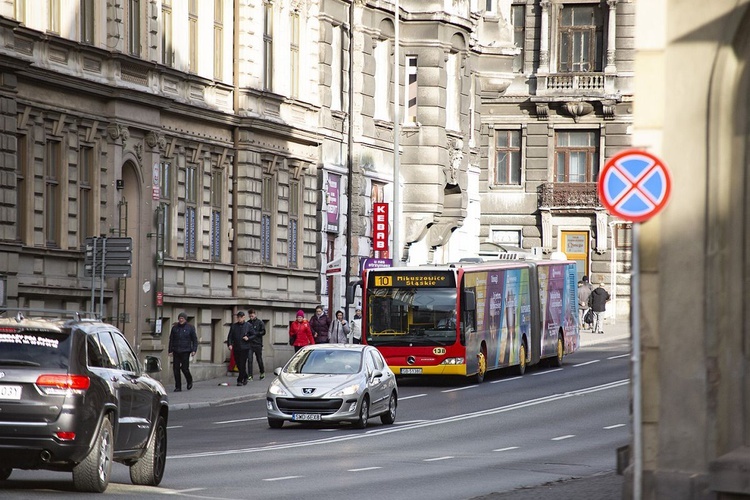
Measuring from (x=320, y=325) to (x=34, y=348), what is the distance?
2951cm

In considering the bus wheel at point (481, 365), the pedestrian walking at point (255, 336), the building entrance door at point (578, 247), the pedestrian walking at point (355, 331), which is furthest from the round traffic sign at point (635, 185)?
the building entrance door at point (578, 247)

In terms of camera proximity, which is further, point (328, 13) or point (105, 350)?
point (328, 13)

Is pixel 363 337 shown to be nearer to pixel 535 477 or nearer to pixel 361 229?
pixel 361 229

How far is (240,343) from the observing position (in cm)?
4191

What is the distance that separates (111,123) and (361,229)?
16.2 metres

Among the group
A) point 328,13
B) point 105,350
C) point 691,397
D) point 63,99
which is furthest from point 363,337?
point 691,397

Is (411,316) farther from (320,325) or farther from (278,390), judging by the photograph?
(278,390)

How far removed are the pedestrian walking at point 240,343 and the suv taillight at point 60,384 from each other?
2478 centimetres

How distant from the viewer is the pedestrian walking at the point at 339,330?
4588cm

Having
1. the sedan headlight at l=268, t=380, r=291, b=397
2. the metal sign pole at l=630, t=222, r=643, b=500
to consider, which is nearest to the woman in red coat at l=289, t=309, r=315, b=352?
the sedan headlight at l=268, t=380, r=291, b=397

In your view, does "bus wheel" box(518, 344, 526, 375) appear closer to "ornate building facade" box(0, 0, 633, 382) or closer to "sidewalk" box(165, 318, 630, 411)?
"ornate building facade" box(0, 0, 633, 382)

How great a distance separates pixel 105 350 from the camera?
18.1 m

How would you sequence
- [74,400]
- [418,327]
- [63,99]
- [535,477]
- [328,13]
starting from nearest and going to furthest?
[74,400]
[535,477]
[63,99]
[418,327]
[328,13]

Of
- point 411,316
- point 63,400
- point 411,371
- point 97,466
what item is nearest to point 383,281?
point 411,316
